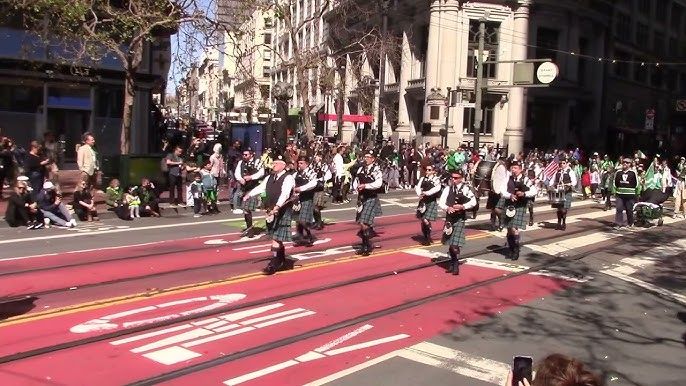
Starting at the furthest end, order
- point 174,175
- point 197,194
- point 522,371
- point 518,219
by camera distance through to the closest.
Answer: point 174,175 → point 197,194 → point 518,219 → point 522,371

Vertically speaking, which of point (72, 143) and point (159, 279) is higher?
point (72, 143)

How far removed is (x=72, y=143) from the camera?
27.9 metres

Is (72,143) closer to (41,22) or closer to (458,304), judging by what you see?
(41,22)

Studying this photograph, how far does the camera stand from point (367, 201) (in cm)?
1305

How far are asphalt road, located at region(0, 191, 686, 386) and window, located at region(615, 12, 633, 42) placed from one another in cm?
4861

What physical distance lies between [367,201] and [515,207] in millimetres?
2844

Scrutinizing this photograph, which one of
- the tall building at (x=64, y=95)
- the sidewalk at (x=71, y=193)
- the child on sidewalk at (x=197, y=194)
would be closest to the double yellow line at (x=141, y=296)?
the child on sidewalk at (x=197, y=194)

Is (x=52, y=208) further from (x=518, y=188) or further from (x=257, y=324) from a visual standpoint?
(x=518, y=188)

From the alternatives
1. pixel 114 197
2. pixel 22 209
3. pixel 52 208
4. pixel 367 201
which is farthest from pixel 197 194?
pixel 367 201

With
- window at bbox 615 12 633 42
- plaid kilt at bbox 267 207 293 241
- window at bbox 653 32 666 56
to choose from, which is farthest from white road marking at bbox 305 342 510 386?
window at bbox 653 32 666 56

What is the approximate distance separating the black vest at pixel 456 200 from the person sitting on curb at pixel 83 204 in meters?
9.26

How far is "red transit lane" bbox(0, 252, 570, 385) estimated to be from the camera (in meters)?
6.50

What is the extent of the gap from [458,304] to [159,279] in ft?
14.6

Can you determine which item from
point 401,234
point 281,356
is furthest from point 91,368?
point 401,234
